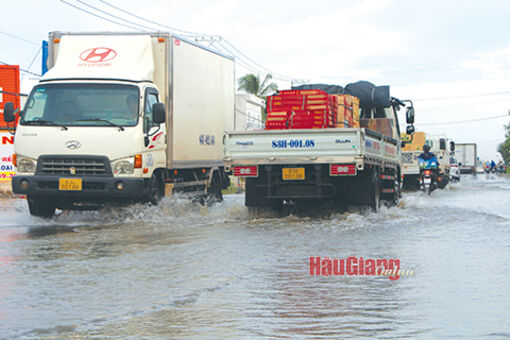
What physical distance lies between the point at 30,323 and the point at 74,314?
15.2 inches

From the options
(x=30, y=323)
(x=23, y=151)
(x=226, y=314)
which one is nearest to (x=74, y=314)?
(x=30, y=323)

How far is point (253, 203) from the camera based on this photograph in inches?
554

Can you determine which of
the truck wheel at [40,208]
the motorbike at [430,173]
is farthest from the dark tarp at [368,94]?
the motorbike at [430,173]

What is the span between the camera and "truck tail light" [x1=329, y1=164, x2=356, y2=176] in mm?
12758

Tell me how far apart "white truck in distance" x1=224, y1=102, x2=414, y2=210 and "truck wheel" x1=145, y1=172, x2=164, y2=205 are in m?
1.42

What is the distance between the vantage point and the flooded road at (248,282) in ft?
17.2

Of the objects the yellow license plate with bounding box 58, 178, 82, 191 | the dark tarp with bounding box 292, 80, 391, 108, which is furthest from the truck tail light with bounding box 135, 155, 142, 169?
the dark tarp with bounding box 292, 80, 391, 108

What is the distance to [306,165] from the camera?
1333cm

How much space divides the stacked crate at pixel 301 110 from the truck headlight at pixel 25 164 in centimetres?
446

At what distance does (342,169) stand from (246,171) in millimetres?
1777

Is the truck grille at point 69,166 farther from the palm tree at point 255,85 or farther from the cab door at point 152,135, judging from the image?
the palm tree at point 255,85

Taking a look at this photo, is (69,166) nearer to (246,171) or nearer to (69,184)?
(69,184)

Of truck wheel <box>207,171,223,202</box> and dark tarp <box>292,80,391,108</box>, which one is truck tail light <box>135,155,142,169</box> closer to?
truck wheel <box>207,171,223,202</box>

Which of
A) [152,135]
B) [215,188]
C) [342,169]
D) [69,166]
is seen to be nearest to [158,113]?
[152,135]
